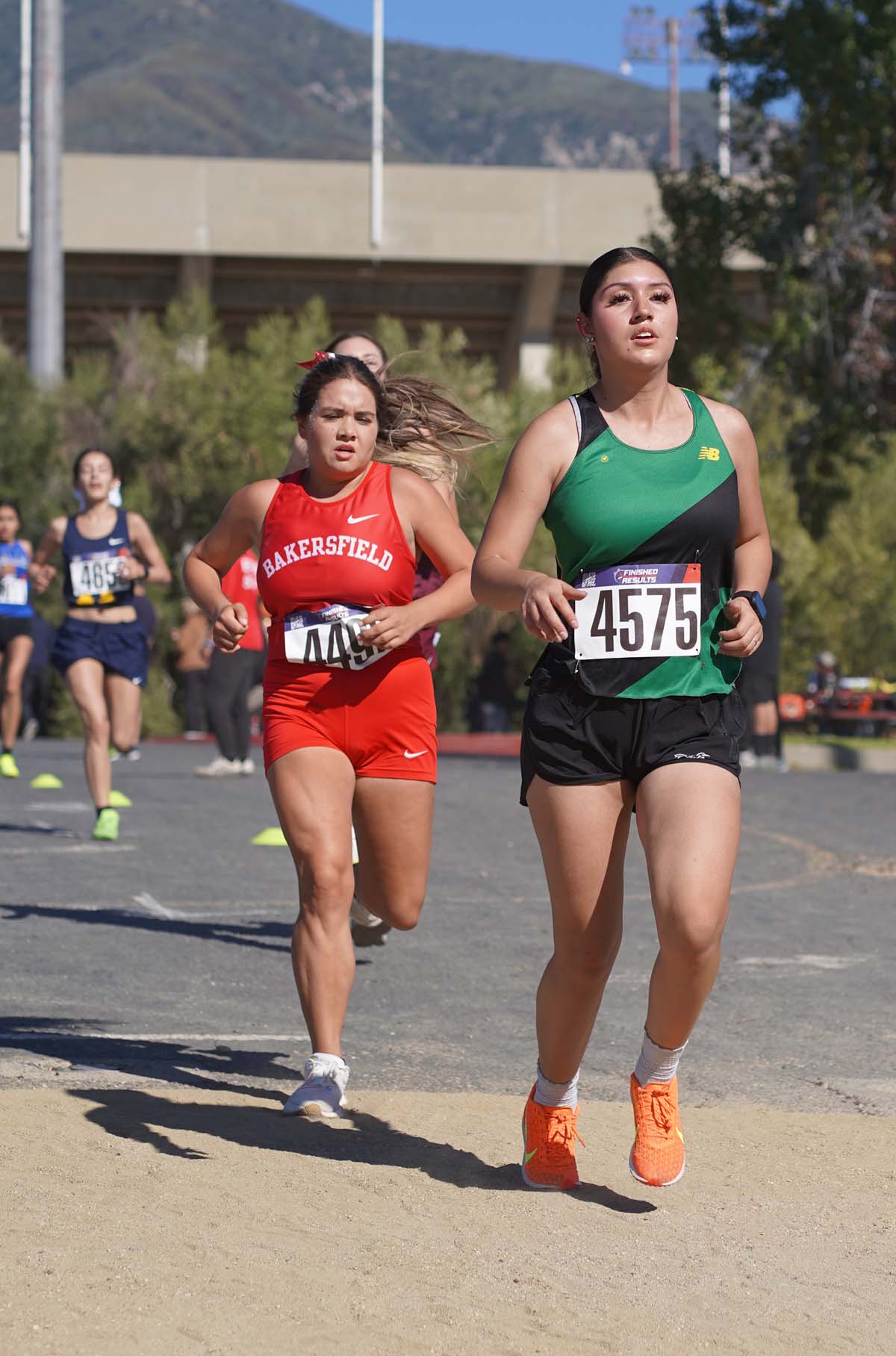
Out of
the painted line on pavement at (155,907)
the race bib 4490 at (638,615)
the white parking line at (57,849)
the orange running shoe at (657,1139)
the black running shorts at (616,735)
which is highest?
the race bib 4490 at (638,615)

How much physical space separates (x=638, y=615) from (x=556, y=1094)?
1.14 meters

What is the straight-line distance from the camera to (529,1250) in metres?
4.14

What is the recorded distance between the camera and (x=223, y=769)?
17.7 m

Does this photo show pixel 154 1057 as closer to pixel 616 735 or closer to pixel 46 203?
pixel 616 735

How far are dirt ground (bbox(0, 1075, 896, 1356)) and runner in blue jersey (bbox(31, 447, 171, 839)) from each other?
576cm

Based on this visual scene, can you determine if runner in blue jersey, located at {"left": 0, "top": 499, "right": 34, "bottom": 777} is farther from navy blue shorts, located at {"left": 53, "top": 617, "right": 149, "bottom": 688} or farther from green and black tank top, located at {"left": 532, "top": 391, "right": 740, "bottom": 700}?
green and black tank top, located at {"left": 532, "top": 391, "right": 740, "bottom": 700}

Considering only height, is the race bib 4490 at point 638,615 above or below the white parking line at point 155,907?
above

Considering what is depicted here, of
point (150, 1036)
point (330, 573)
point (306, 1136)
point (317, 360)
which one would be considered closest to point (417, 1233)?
point (306, 1136)

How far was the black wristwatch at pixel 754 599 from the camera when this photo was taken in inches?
179

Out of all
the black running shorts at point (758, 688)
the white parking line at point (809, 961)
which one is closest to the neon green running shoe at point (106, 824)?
the white parking line at point (809, 961)

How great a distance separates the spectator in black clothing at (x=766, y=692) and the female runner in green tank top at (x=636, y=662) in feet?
44.3

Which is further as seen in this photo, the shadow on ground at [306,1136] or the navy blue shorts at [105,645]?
the navy blue shorts at [105,645]

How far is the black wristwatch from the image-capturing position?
179 inches

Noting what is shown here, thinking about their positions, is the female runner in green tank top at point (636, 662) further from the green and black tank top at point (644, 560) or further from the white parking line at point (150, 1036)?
the white parking line at point (150, 1036)
